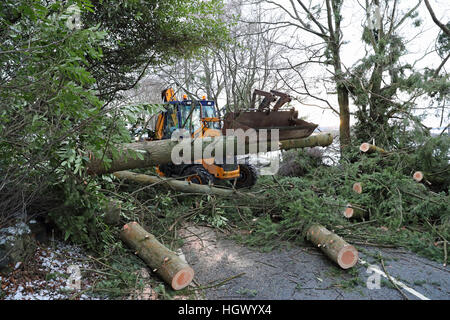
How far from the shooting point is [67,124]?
3000mm

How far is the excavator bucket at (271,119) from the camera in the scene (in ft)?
16.9

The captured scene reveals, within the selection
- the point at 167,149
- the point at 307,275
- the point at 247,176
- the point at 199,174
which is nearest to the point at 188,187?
the point at 199,174

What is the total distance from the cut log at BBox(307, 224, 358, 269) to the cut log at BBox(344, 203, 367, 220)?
94cm

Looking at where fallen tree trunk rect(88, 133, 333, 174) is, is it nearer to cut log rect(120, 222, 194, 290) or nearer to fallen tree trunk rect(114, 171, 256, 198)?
fallen tree trunk rect(114, 171, 256, 198)

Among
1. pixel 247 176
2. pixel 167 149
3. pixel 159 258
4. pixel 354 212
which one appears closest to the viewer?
pixel 159 258

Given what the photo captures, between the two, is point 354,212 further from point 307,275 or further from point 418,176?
point 307,275

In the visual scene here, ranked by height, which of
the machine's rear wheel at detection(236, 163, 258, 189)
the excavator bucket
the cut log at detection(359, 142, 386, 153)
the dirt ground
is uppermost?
the excavator bucket

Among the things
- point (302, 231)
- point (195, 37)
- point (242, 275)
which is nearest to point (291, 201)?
point (302, 231)

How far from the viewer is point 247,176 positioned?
7367 millimetres

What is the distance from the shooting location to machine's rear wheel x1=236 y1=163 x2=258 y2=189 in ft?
23.8

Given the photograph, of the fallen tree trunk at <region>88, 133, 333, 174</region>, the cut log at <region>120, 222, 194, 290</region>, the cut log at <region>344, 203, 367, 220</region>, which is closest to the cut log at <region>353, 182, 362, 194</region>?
the cut log at <region>344, 203, 367, 220</region>

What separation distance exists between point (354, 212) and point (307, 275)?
→ 6.61 feet

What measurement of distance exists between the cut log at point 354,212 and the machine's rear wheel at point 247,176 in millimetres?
2531

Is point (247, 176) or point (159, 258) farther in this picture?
point (247, 176)
